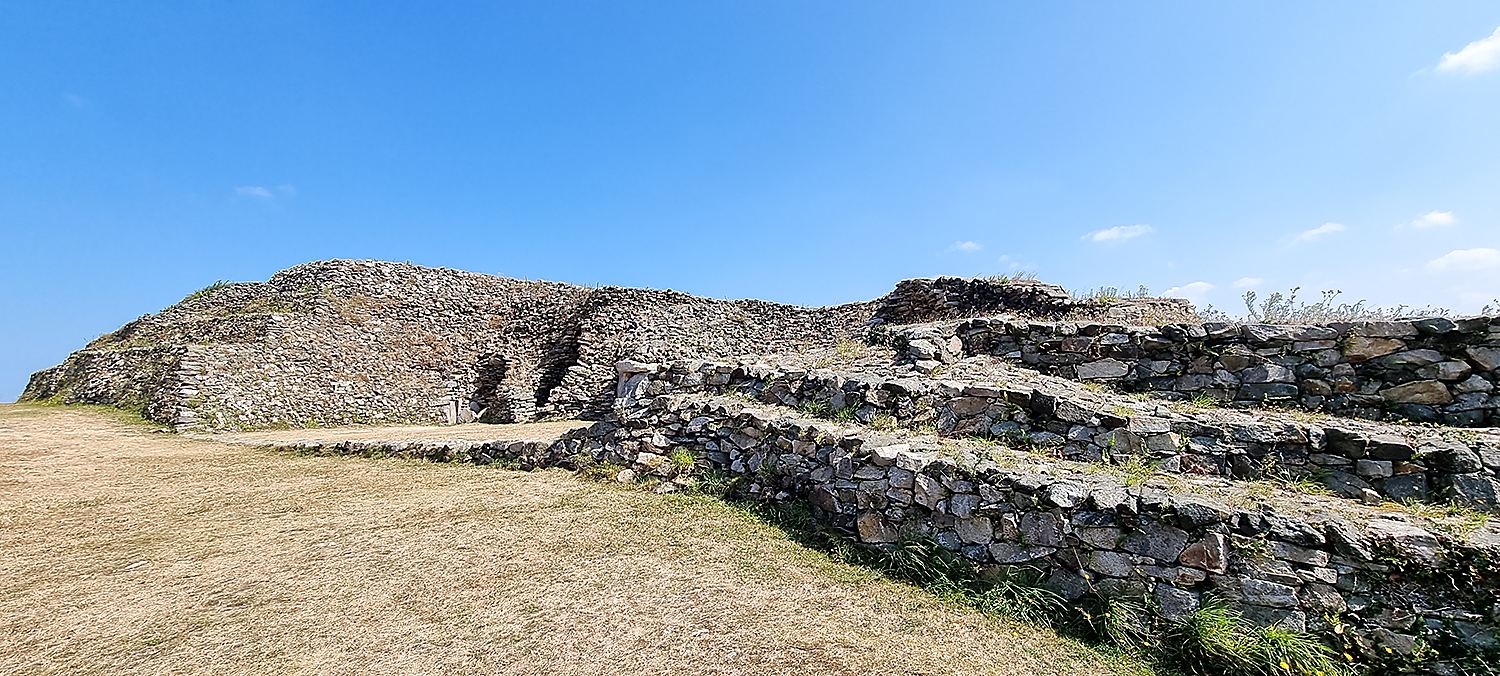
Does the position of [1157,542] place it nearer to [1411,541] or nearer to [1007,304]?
[1411,541]

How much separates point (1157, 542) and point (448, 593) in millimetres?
5554

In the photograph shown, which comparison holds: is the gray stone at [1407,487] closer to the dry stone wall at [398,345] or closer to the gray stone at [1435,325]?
the gray stone at [1435,325]

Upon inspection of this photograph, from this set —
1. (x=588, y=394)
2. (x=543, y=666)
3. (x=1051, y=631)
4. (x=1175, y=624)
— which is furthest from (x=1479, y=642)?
(x=588, y=394)

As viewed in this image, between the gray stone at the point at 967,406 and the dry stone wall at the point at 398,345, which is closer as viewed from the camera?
the gray stone at the point at 967,406

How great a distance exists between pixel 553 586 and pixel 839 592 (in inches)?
96.1

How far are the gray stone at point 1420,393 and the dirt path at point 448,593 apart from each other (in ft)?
17.2

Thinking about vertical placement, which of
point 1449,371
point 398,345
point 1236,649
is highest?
point 398,345

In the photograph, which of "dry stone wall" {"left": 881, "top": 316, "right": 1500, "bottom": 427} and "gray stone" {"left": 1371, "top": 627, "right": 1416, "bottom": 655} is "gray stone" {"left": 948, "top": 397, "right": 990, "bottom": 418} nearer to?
"dry stone wall" {"left": 881, "top": 316, "right": 1500, "bottom": 427}

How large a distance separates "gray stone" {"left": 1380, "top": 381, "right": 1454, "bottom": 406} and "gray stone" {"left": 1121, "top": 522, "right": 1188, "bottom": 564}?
4.31 metres

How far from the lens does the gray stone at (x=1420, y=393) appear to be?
19.1 ft

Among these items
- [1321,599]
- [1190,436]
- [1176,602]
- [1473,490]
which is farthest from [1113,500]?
[1473,490]

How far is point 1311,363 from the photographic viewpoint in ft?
21.3

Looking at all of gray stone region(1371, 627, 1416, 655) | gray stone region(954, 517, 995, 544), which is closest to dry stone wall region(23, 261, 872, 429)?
gray stone region(954, 517, 995, 544)

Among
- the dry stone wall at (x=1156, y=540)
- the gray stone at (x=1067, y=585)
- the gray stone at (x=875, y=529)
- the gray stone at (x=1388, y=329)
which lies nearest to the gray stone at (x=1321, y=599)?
the dry stone wall at (x=1156, y=540)
